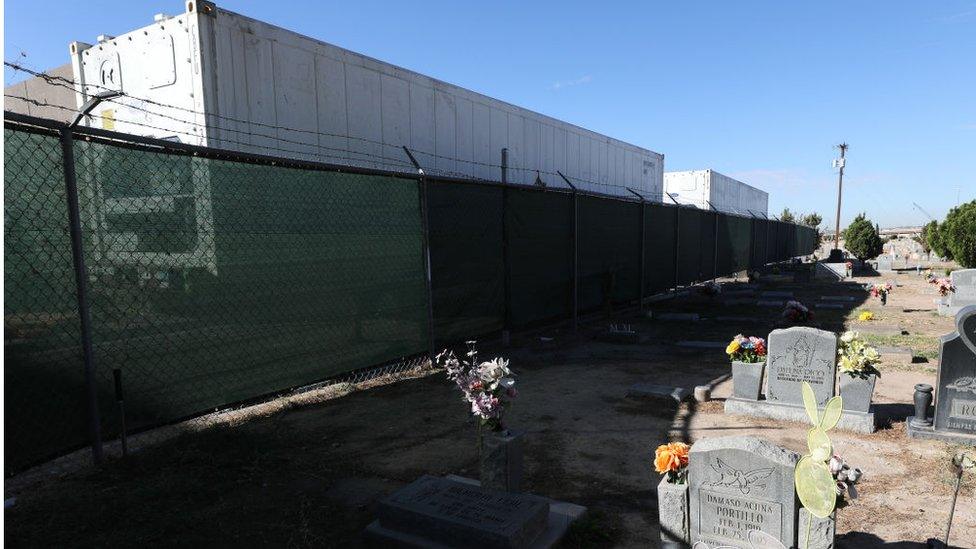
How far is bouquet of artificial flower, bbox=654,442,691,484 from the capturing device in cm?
345

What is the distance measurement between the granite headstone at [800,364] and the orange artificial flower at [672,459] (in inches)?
134

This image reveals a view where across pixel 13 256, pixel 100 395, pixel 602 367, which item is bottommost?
pixel 602 367

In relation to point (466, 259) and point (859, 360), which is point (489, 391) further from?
point (466, 259)

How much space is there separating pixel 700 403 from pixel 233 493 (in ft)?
17.4

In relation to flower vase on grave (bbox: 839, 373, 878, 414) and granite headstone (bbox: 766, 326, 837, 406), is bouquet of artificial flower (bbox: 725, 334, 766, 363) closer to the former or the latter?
granite headstone (bbox: 766, 326, 837, 406)

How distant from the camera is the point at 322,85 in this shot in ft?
24.3

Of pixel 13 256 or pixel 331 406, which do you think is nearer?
pixel 13 256

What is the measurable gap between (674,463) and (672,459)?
0.03 m

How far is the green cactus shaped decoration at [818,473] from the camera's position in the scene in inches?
79.2

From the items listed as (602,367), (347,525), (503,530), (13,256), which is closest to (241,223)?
(13,256)

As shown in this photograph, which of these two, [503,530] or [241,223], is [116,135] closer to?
[241,223]

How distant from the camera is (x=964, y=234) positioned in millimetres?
20391

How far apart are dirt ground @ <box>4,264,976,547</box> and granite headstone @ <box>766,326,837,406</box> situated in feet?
1.57

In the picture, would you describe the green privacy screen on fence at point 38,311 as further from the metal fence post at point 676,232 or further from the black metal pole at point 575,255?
the metal fence post at point 676,232
